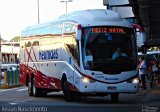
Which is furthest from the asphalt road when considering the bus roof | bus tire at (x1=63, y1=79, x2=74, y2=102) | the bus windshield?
the bus roof

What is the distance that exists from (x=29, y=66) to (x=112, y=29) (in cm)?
825

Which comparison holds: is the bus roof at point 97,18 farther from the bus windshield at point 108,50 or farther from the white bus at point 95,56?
the bus windshield at point 108,50

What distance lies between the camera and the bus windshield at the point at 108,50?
20.5 m

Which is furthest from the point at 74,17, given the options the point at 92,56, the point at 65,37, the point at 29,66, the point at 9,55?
the point at 9,55

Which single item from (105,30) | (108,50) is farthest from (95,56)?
(105,30)

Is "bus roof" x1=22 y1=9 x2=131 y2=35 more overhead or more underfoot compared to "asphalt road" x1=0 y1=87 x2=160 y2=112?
more overhead

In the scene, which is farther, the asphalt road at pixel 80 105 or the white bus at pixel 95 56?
the white bus at pixel 95 56

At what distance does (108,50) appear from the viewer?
2062cm

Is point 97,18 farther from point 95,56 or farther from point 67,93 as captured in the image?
point 67,93

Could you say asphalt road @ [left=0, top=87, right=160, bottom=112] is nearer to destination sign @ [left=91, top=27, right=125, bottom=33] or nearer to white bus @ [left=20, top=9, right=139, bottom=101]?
white bus @ [left=20, top=9, right=139, bottom=101]

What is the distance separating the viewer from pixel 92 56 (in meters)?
20.5

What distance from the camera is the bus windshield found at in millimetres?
20484

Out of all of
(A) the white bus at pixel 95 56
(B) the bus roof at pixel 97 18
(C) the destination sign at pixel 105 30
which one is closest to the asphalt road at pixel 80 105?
(A) the white bus at pixel 95 56

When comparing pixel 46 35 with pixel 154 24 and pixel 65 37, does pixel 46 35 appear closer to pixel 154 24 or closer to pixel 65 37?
pixel 65 37
